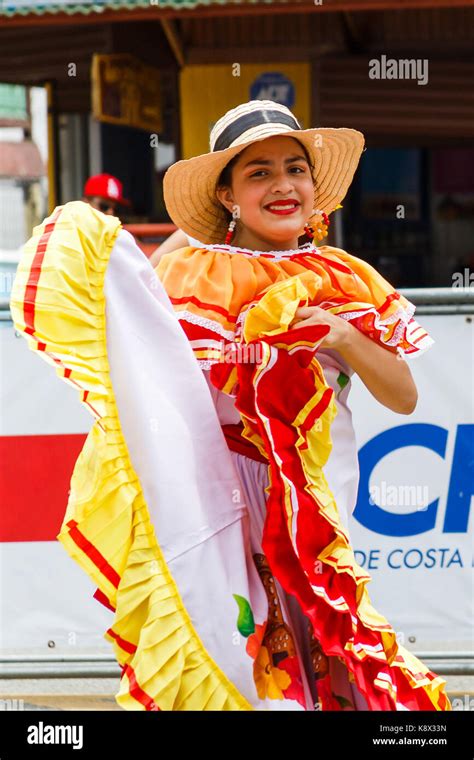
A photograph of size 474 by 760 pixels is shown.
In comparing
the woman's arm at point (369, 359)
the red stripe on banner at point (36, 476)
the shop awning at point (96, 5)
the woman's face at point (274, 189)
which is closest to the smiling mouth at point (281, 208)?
the woman's face at point (274, 189)

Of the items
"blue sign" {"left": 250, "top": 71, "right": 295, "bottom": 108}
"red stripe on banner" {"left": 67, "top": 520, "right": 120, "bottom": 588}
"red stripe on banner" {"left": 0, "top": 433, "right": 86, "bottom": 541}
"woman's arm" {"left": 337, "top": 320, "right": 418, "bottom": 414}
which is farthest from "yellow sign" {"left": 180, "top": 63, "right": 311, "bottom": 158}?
"red stripe on banner" {"left": 67, "top": 520, "right": 120, "bottom": 588}

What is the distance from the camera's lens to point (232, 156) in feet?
9.93

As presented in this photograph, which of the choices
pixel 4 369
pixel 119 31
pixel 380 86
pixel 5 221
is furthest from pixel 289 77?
pixel 5 221

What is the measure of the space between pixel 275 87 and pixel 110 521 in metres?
8.76

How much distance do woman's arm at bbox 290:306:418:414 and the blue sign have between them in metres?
8.26

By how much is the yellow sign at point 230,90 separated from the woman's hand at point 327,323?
8.25 meters

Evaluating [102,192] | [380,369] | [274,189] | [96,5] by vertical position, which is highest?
[96,5]

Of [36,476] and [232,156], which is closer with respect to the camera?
[232,156]

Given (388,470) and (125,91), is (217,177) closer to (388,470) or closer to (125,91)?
(388,470)

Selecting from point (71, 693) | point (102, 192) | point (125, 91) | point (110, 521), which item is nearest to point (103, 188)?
point (102, 192)

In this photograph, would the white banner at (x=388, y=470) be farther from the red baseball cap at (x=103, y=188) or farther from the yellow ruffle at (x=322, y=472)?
the red baseball cap at (x=103, y=188)

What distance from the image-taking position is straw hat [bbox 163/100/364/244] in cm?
298

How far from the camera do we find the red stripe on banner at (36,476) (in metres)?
4.61
